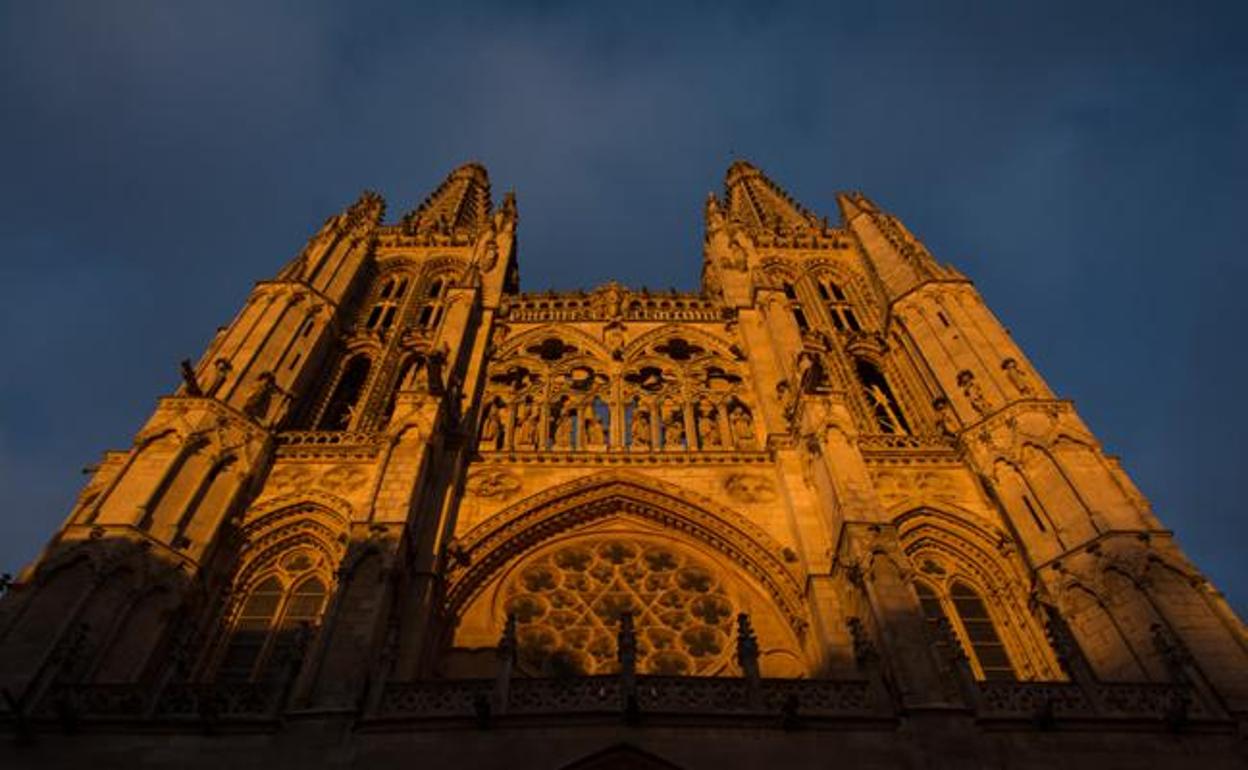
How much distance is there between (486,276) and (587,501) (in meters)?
9.90

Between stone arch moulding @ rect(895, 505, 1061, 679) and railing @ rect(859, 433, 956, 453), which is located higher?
railing @ rect(859, 433, 956, 453)

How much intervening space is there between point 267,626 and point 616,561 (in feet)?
18.5

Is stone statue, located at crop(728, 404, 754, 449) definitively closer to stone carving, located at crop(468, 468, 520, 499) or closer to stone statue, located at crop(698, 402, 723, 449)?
stone statue, located at crop(698, 402, 723, 449)

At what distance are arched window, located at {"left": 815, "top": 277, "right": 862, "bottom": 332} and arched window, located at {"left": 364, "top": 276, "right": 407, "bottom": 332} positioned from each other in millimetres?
11641

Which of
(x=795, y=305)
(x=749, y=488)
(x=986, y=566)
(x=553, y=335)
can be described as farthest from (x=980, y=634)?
(x=553, y=335)

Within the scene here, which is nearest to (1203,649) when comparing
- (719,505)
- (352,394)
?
(719,505)

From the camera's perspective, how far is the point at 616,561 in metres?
14.9

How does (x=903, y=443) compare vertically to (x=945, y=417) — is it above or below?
below

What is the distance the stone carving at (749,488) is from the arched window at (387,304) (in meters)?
10.7

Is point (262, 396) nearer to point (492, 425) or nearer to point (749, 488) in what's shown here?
point (492, 425)

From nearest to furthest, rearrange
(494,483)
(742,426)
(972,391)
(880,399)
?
(494,483) → (972,391) → (742,426) → (880,399)

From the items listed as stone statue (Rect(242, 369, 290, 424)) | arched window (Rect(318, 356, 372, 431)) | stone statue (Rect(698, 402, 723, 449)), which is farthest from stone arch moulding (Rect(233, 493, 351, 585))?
stone statue (Rect(698, 402, 723, 449))

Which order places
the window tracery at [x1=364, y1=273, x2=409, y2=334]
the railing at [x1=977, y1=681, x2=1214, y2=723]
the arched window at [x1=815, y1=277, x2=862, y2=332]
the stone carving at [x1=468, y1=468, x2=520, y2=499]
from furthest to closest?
the arched window at [x1=815, y1=277, x2=862, y2=332]
the window tracery at [x1=364, y1=273, x2=409, y2=334]
the stone carving at [x1=468, y1=468, x2=520, y2=499]
the railing at [x1=977, y1=681, x2=1214, y2=723]

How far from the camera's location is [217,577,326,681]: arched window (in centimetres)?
1236
